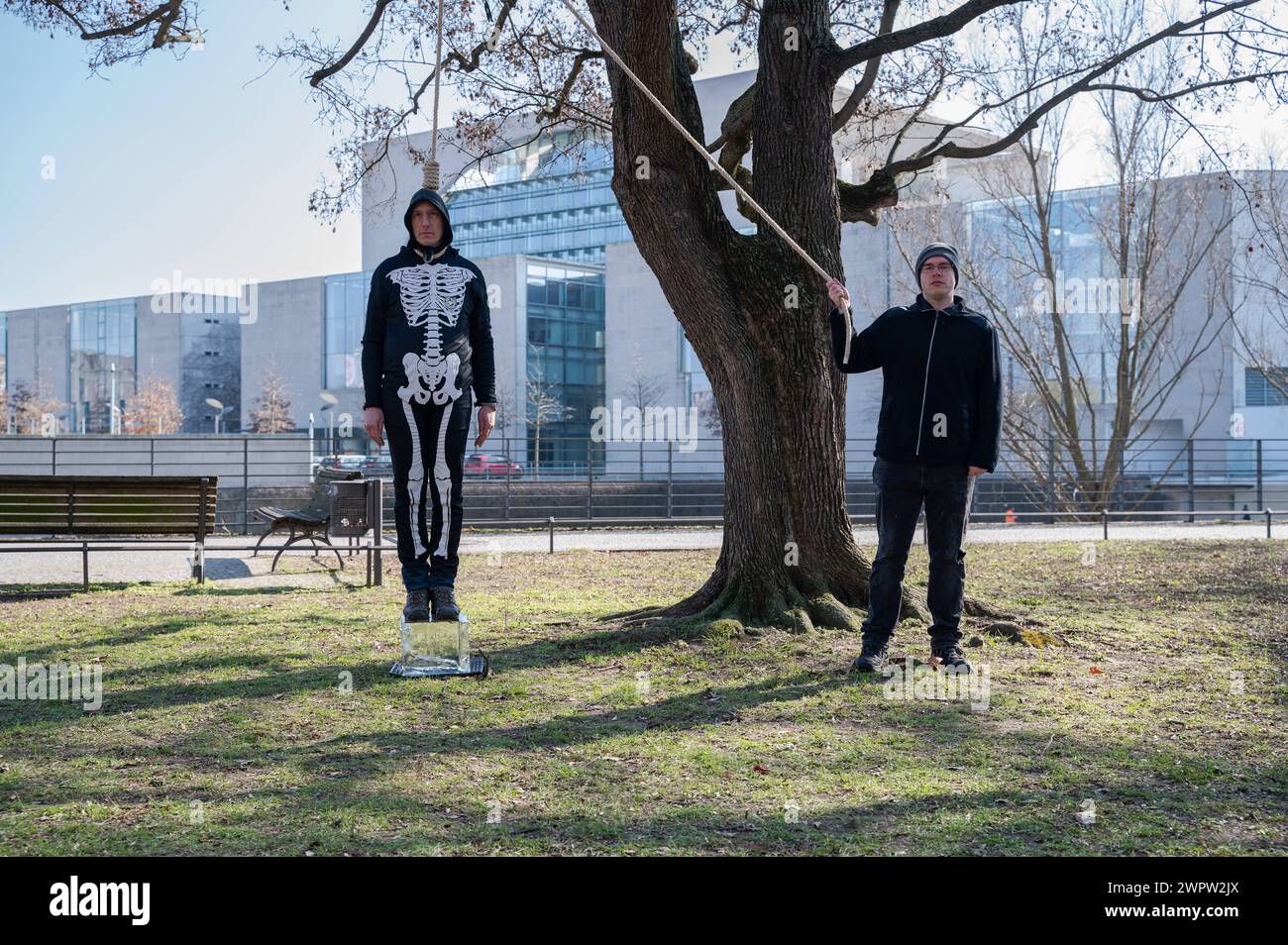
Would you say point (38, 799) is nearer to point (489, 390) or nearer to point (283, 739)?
point (283, 739)

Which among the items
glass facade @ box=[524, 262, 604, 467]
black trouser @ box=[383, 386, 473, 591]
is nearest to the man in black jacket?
black trouser @ box=[383, 386, 473, 591]

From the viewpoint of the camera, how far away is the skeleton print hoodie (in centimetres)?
558

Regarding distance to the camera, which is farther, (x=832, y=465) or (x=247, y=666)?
(x=832, y=465)

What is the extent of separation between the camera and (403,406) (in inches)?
221

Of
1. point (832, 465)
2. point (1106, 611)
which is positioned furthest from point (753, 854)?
point (1106, 611)

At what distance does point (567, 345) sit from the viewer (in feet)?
200

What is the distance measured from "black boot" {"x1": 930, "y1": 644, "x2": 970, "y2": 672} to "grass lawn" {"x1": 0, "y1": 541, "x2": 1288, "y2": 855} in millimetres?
178

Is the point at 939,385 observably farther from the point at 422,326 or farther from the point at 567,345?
the point at 567,345

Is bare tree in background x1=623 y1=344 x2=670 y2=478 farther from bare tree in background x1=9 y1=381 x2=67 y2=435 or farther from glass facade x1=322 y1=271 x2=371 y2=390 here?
bare tree in background x1=9 y1=381 x2=67 y2=435

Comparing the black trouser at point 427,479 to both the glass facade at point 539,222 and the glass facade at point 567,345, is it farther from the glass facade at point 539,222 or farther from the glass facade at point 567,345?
the glass facade at point 539,222

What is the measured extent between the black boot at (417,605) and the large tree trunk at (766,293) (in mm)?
2433

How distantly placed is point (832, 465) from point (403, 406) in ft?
11.0

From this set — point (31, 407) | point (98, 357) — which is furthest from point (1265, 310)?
point (98, 357)

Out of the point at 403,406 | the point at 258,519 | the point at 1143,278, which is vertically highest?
the point at 1143,278
